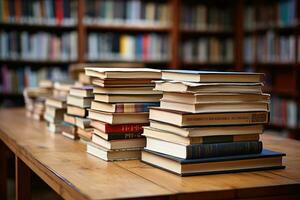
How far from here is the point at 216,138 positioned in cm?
126

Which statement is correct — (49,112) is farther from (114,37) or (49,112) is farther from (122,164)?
(114,37)

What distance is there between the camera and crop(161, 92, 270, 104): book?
1.23 meters

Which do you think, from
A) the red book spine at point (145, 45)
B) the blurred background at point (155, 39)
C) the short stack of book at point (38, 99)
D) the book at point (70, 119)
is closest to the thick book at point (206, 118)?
the book at point (70, 119)

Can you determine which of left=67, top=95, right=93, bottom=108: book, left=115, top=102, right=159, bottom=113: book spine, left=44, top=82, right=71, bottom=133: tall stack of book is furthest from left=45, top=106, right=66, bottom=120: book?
left=115, top=102, right=159, bottom=113: book spine

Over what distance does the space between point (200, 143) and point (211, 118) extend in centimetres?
7

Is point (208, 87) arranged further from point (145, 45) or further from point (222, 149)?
point (145, 45)

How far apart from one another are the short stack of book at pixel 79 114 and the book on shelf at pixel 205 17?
12.1ft

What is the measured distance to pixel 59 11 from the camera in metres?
4.88

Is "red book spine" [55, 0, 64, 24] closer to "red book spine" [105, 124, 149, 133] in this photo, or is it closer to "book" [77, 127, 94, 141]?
"book" [77, 127, 94, 141]

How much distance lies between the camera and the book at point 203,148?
47.9 inches

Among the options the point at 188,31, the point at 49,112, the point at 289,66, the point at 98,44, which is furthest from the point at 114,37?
the point at 49,112

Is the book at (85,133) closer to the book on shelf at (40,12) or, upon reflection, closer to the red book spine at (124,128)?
the red book spine at (124,128)

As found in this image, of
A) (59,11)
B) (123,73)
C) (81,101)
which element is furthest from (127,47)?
(123,73)

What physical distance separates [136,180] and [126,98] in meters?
0.34
